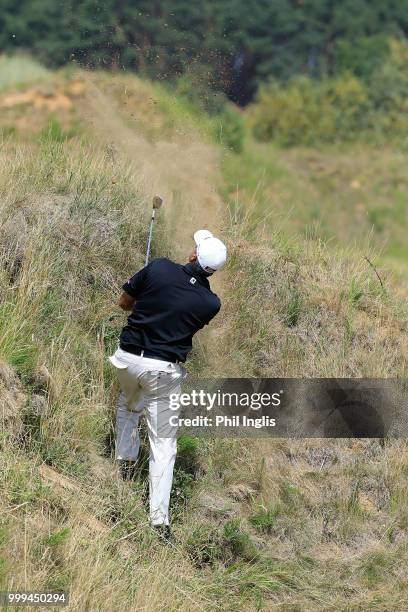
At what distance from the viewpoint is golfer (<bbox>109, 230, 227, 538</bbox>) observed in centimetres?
767

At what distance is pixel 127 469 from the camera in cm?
809

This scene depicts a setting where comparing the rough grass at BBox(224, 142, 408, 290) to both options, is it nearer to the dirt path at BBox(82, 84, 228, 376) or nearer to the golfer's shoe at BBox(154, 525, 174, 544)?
the dirt path at BBox(82, 84, 228, 376)

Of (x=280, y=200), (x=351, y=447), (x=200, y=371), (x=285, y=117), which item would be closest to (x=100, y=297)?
(x=200, y=371)

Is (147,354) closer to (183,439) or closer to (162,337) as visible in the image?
(162,337)

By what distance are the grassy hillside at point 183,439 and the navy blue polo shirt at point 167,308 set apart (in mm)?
804

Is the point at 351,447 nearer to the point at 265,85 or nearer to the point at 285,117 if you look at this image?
the point at 285,117

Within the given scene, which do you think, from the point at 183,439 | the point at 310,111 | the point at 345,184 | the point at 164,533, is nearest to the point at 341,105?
the point at 310,111

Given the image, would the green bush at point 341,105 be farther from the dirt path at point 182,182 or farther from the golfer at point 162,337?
the golfer at point 162,337

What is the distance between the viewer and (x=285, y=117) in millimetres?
41719

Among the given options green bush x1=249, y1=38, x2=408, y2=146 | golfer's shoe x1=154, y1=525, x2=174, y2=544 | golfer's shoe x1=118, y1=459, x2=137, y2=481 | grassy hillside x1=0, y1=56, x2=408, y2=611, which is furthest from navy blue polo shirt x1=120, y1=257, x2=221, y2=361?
green bush x1=249, y1=38, x2=408, y2=146

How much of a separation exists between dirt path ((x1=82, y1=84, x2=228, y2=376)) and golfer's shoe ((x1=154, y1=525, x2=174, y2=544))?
204 centimetres

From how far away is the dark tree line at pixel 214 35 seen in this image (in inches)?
677

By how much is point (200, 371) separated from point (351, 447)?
153 centimetres

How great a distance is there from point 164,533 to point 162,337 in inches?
57.0
